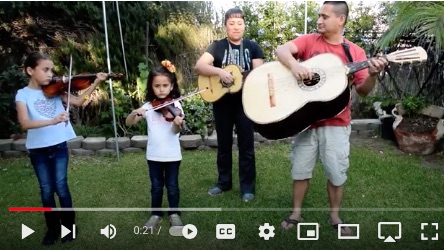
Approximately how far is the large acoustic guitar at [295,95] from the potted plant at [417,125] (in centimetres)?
171

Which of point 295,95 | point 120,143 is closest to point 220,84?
point 295,95

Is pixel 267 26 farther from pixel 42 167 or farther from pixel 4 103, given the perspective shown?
pixel 42 167

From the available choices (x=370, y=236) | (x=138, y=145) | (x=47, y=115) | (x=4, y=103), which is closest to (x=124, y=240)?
(x=47, y=115)

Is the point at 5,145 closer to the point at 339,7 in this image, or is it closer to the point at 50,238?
the point at 50,238

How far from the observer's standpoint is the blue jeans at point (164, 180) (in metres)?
1.98

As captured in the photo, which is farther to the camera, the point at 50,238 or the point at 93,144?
the point at 93,144

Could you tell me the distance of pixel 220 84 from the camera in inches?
83.6

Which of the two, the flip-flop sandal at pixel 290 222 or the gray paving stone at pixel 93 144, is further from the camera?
the gray paving stone at pixel 93 144

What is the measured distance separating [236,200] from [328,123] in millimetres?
786

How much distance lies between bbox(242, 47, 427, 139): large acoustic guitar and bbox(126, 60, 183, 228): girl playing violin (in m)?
0.36

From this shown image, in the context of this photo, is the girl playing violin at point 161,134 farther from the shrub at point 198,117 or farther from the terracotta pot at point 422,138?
the terracotta pot at point 422,138

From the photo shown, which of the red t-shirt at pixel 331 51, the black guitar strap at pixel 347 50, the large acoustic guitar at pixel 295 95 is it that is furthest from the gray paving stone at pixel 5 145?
the black guitar strap at pixel 347 50

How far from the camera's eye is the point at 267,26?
3.86m

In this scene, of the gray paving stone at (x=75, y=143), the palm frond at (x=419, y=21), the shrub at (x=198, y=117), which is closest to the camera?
the palm frond at (x=419, y=21)
